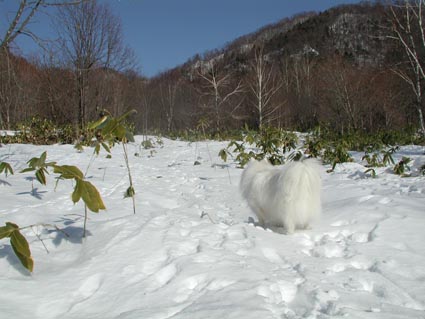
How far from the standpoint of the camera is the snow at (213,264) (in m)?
1.40

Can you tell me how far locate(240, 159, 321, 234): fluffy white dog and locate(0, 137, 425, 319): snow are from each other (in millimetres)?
160

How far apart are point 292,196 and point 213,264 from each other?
1.12 m

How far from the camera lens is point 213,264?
181 centimetres

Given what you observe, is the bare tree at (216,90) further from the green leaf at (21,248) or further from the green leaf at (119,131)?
the green leaf at (21,248)

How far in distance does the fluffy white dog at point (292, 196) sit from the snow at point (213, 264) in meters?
0.16

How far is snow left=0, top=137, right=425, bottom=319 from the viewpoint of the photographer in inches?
55.0

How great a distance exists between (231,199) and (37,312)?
3.15 meters

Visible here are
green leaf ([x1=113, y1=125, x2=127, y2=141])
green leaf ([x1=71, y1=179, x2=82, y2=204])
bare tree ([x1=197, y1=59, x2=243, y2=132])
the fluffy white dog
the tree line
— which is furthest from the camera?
bare tree ([x1=197, y1=59, x2=243, y2=132])

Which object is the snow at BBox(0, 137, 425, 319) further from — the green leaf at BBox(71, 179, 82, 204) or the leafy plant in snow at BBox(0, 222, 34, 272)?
the green leaf at BBox(71, 179, 82, 204)

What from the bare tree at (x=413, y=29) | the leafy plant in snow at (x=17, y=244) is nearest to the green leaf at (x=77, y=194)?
the leafy plant in snow at (x=17, y=244)

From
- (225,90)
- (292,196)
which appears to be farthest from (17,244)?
(225,90)

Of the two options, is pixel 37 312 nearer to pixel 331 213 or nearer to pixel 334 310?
pixel 334 310

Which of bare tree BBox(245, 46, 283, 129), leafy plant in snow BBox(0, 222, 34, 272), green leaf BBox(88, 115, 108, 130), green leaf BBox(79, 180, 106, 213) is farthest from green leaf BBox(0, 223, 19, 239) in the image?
bare tree BBox(245, 46, 283, 129)

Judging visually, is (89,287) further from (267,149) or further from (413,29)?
(413,29)
